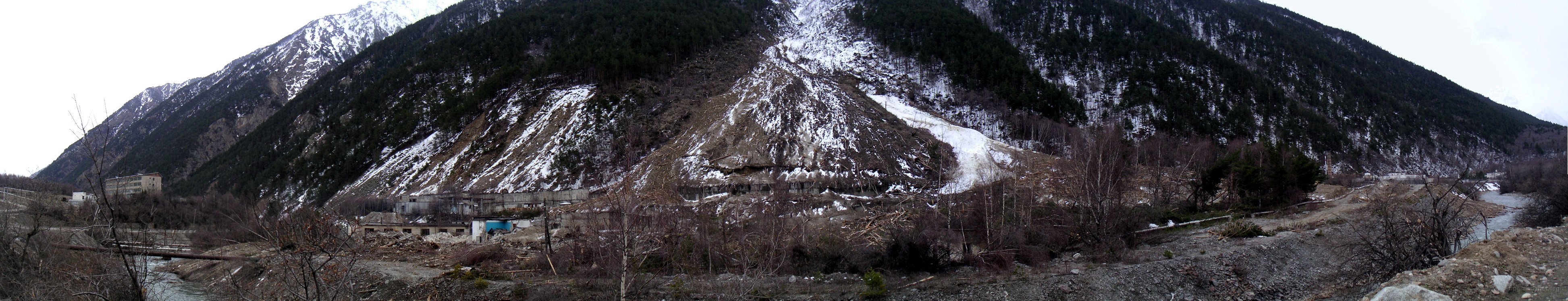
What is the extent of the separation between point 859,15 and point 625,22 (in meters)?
34.3

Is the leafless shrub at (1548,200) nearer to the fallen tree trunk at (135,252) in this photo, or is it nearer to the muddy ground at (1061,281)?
the muddy ground at (1061,281)

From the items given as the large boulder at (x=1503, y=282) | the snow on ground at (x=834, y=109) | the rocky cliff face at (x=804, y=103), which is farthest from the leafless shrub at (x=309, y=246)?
the snow on ground at (x=834, y=109)

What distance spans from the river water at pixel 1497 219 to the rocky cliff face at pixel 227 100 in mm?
94243

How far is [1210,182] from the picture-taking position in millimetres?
40906

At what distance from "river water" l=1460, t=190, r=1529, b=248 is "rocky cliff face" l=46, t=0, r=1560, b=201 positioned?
1584cm

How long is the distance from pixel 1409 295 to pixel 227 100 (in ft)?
483

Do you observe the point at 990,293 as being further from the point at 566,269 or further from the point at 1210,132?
the point at 1210,132

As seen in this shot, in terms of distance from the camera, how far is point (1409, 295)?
1264 centimetres

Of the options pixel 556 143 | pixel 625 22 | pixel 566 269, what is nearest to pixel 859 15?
pixel 625 22

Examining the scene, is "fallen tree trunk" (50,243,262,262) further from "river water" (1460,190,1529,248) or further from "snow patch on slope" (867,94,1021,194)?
"snow patch on slope" (867,94,1021,194)

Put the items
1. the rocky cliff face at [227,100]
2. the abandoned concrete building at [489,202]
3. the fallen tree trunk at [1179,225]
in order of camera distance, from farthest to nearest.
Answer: the rocky cliff face at [227,100] → the abandoned concrete building at [489,202] → the fallen tree trunk at [1179,225]

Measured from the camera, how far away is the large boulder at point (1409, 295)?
1218 centimetres

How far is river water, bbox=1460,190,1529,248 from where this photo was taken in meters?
22.2

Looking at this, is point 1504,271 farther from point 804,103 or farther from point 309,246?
point 804,103
